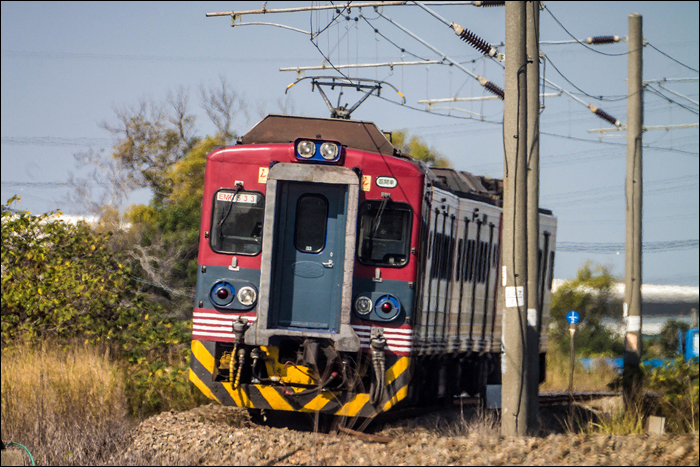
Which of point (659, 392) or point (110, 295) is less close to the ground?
point (110, 295)

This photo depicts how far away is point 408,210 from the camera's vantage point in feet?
32.0

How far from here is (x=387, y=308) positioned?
958 cm

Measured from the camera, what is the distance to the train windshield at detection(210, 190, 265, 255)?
9.70m

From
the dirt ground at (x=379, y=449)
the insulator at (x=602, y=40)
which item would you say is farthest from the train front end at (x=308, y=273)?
the insulator at (x=602, y=40)

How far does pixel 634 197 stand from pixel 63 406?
11.9 m

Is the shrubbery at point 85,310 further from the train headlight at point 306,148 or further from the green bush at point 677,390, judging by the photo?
the green bush at point 677,390

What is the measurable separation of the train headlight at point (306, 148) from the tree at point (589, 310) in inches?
1187

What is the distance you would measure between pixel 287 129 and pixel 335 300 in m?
2.38

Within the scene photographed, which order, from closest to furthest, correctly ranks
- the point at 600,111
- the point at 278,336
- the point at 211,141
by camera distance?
1. the point at 278,336
2. the point at 600,111
3. the point at 211,141

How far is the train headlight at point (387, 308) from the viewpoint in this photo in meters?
9.55

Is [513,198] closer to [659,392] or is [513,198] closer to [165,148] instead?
[659,392]

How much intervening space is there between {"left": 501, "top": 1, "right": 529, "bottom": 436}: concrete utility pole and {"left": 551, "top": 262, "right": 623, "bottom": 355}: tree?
1142 inches

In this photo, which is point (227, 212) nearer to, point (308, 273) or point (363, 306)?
point (308, 273)

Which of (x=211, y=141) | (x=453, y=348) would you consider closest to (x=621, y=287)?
(x=211, y=141)
